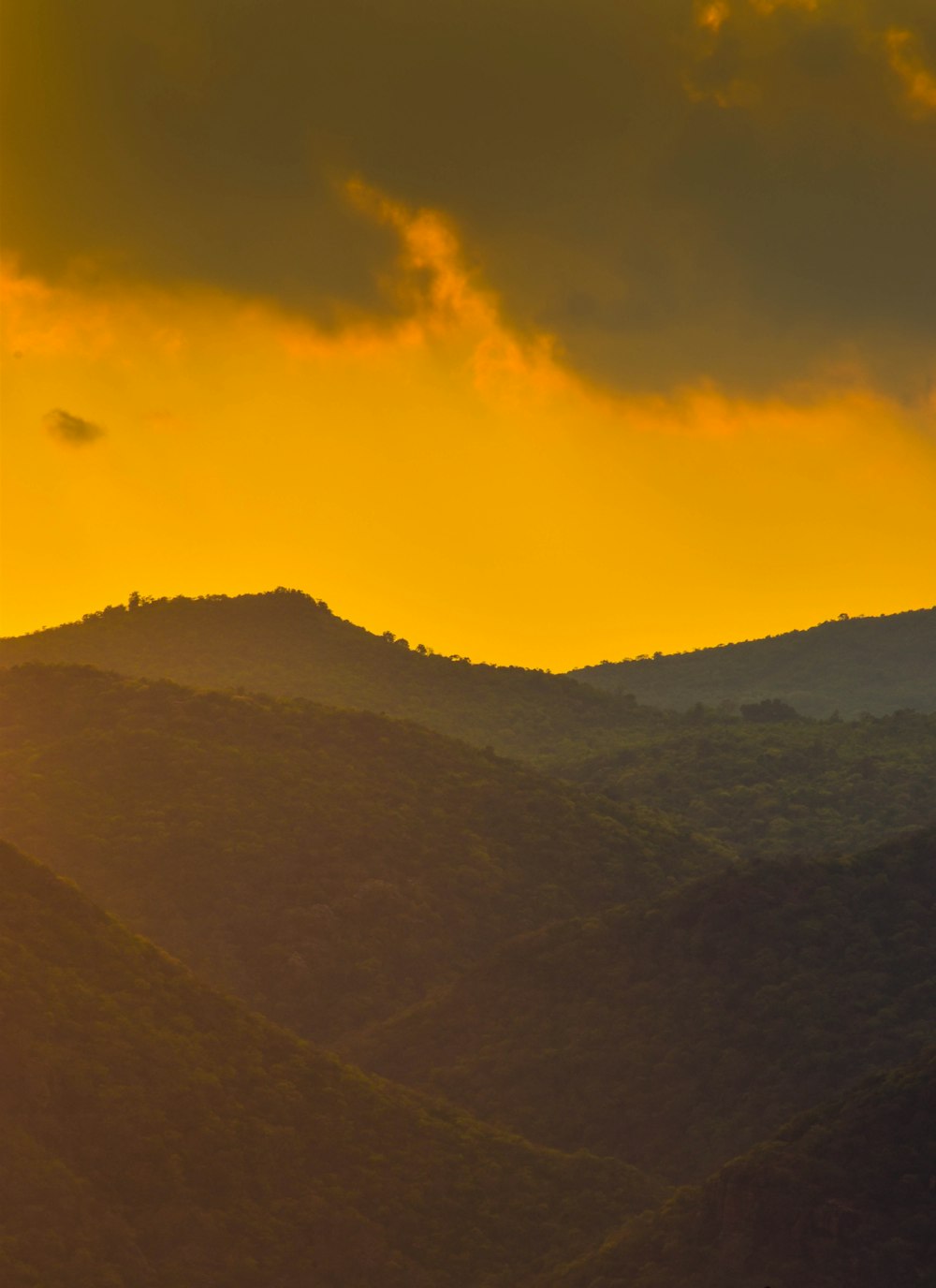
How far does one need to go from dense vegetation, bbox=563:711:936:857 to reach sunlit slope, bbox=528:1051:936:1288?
75.5 metres

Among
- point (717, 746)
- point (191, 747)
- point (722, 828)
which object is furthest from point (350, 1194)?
point (717, 746)

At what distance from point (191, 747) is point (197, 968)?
1170 inches

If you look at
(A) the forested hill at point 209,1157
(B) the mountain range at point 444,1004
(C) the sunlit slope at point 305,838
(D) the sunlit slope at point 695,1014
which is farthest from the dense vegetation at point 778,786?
(A) the forested hill at point 209,1157

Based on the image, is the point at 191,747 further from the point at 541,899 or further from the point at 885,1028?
the point at 885,1028

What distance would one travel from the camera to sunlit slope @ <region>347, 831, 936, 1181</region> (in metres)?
116

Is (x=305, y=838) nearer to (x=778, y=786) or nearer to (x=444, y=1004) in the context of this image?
(x=444, y=1004)

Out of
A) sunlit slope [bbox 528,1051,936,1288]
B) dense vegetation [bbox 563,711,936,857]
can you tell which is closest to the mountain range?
sunlit slope [bbox 528,1051,936,1288]

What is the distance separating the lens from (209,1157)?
9688 centimetres

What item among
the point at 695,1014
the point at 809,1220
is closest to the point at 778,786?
the point at 695,1014

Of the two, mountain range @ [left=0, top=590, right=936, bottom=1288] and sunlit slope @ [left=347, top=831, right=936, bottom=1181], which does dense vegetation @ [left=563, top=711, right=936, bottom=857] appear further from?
sunlit slope @ [left=347, top=831, right=936, bottom=1181]

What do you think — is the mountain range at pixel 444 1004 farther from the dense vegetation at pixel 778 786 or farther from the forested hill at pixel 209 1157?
the dense vegetation at pixel 778 786

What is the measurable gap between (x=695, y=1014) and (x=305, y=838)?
122ft

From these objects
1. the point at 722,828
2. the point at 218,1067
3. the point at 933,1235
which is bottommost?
the point at 933,1235

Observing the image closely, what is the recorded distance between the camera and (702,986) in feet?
411
